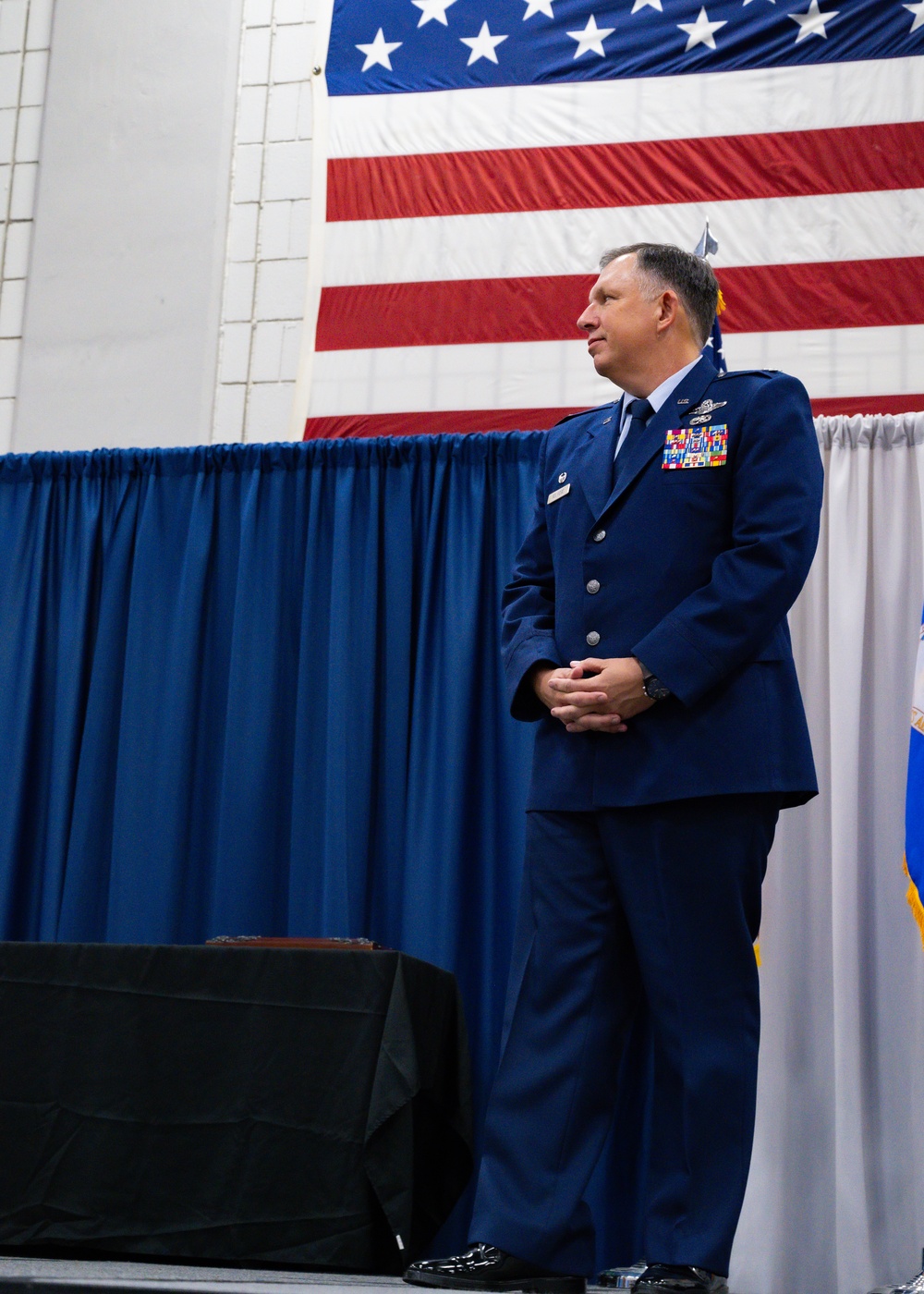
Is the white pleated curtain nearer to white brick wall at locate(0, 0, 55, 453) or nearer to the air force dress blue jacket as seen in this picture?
the air force dress blue jacket

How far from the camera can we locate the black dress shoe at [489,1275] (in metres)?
1.94

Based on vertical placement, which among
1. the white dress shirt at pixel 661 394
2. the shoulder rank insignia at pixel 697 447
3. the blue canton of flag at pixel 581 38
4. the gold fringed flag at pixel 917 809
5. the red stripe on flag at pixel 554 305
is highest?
the blue canton of flag at pixel 581 38

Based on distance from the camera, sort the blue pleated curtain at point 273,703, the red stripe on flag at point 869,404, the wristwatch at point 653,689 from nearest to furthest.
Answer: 1. the wristwatch at point 653,689
2. the blue pleated curtain at point 273,703
3. the red stripe on flag at point 869,404

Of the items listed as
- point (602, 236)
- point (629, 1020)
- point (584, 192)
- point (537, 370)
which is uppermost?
point (584, 192)

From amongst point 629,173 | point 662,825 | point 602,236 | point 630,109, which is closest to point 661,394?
point 662,825

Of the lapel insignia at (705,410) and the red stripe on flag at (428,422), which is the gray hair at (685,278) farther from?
→ the red stripe on flag at (428,422)

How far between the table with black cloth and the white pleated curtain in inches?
37.4

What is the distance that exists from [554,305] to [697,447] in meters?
1.76

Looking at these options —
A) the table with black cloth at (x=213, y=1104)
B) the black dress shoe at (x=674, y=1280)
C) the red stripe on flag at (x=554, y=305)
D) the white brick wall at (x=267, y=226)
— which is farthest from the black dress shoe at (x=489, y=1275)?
the white brick wall at (x=267, y=226)

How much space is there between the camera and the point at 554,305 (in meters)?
3.93

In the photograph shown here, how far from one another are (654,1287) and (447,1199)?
830 millimetres

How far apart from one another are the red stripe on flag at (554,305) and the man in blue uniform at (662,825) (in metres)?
1.56

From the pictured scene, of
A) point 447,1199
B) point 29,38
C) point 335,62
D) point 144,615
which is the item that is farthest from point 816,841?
point 29,38

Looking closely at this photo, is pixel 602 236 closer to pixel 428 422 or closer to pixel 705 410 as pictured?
pixel 428 422
